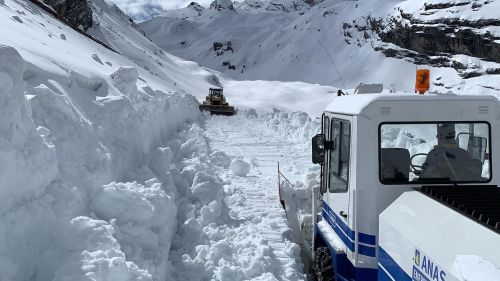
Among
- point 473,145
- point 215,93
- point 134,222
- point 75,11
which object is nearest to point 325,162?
point 473,145

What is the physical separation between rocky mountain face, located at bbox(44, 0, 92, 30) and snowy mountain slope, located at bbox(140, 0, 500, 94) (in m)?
36.4

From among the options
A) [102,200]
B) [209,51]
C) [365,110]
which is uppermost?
[209,51]

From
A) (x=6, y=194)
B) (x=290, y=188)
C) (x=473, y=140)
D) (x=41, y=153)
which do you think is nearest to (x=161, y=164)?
(x=290, y=188)

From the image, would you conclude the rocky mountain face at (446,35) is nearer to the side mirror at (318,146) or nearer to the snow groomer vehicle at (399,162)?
the side mirror at (318,146)

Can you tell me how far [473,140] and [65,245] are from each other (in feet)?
12.4

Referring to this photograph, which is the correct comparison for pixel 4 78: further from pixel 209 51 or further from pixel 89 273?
pixel 209 51

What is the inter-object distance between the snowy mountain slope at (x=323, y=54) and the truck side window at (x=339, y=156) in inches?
2257

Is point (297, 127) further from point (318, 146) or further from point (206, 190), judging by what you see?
point (318, 146)

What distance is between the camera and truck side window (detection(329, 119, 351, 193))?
4320 mm

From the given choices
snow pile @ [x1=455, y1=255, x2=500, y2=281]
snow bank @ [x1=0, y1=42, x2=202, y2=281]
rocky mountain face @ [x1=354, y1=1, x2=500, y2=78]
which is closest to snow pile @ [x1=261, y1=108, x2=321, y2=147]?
snow bank @ [x1=0, y1=42, x2=202, y2=281]

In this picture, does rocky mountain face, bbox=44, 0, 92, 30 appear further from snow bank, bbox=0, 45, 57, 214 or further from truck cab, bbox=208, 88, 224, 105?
snow bank, bbox=0, 45, 57, 214

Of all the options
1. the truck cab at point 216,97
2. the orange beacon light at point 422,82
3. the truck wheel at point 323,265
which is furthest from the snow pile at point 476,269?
the truck cab at point 216,97

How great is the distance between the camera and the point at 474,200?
3.24 meters

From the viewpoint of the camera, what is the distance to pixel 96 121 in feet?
24.4
